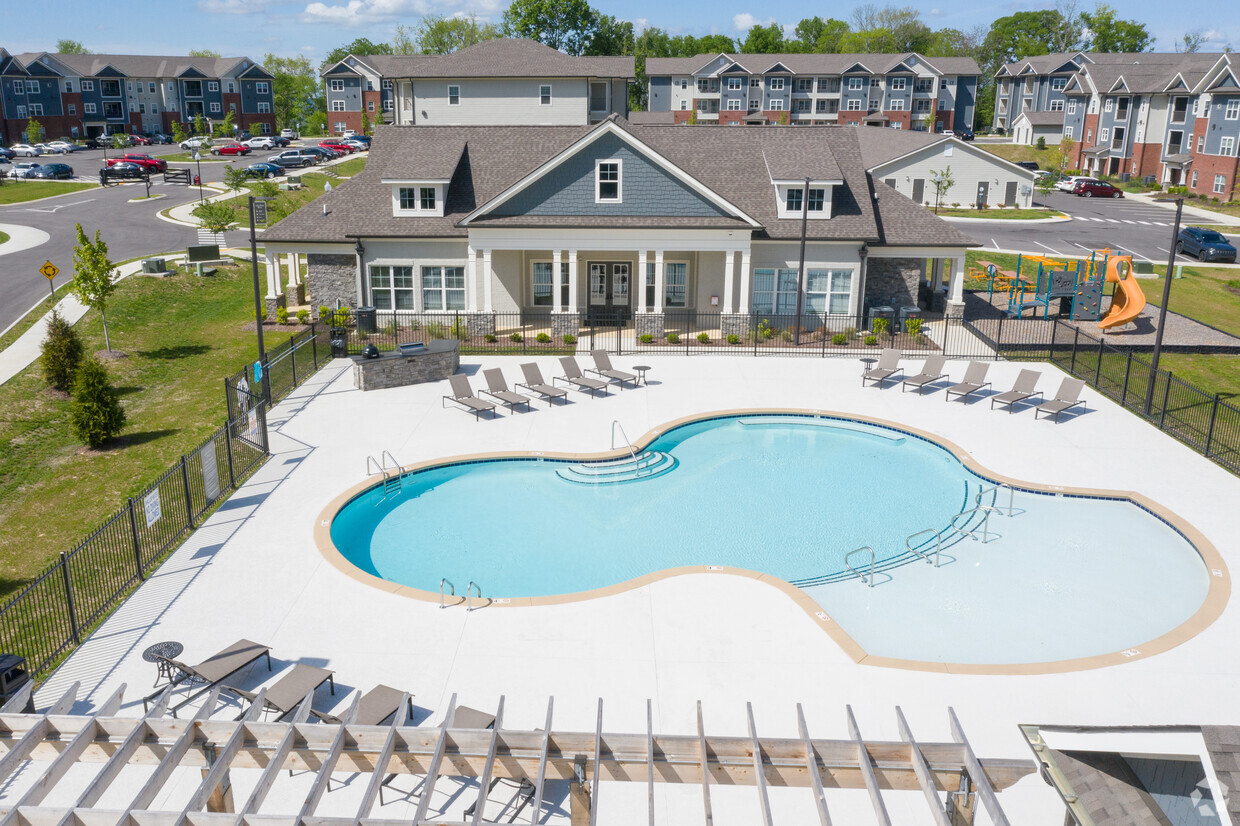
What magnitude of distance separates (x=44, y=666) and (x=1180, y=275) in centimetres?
4869

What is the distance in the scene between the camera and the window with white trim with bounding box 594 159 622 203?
1304 inches

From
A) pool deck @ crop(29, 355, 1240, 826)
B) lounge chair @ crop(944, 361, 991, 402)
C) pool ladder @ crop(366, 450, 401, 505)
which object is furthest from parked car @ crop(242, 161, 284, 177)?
lounge chair @ crop(944, 361, 991, 402)

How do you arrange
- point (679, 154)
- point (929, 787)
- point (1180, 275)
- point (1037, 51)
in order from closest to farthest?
1. point (929, 787)
2. point (679, 154)
3. point (1180, 275)
4. point (1037, 51)

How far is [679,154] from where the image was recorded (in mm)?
36406

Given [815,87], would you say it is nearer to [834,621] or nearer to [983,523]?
[983,523]

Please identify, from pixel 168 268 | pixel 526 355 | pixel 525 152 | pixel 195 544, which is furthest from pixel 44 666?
pixel 168 268

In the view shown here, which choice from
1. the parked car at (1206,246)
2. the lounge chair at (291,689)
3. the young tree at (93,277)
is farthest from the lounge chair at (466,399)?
the parked car at (1206,246)

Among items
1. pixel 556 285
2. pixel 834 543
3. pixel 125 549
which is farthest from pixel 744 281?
pixel 125 549

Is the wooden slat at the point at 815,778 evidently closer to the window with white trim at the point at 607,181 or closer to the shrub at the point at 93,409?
the shrub at the point at 93,409

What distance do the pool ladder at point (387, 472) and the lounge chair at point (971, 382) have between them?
1539 centimetres

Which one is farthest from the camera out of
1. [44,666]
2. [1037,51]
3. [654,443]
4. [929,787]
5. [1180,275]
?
[1037,51]

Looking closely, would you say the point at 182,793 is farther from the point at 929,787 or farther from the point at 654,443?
the point at 654,443

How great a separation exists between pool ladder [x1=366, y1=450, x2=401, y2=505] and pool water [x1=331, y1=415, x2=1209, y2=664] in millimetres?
290

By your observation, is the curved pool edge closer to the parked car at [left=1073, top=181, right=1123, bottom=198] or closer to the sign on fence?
the sign on fence
